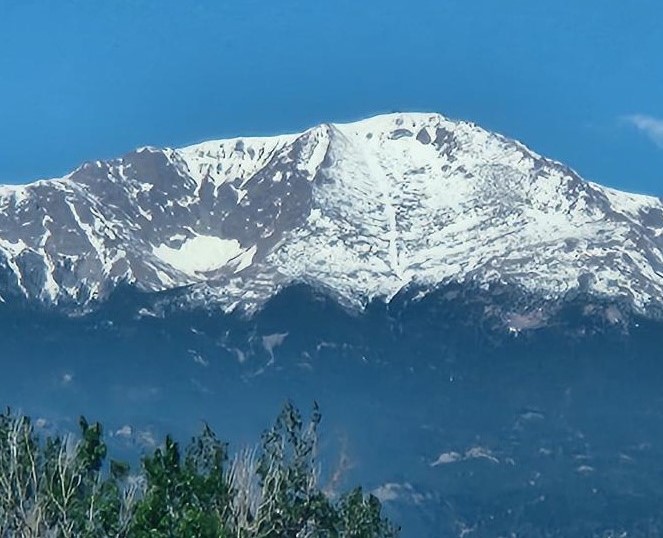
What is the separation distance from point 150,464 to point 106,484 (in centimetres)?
201

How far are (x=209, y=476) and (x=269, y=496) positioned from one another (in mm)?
4193

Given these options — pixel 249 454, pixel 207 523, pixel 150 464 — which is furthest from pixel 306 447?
pixel 207 523

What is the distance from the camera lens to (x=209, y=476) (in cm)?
8750

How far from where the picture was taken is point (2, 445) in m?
90.0

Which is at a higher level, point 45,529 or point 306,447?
point 306,447

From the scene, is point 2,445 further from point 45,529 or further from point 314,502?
point 314,502

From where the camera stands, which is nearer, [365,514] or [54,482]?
[54,482]

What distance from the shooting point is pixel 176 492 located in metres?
85.6

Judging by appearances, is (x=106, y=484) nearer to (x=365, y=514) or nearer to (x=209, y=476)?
(x=209, y=476)

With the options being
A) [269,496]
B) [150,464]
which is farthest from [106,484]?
[269,496]

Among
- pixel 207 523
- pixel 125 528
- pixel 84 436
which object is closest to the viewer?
pixel 207 523

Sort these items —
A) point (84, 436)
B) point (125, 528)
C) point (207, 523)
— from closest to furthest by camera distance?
point (207, 523), point (125, 528), point (84, 436)

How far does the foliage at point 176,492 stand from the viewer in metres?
82.9

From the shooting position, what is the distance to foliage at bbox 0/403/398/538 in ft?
272
